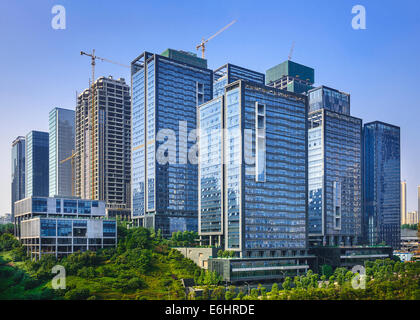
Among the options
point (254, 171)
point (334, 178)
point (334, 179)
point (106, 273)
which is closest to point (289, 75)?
point (334, 178)

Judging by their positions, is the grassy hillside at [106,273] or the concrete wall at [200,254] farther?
the concrete wall at [200,254]

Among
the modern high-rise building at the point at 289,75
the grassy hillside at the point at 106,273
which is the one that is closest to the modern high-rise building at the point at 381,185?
the modern high-rise building at the point at 289,75

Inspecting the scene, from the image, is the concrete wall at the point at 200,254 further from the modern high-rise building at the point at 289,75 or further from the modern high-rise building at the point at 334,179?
the modern high-rise building at the point at 289,75

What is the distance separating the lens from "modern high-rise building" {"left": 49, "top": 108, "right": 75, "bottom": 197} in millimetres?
192500

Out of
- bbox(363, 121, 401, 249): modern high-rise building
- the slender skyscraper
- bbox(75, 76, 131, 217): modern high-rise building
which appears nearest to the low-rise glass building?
bbox(75, 76, 131, 217): modern high-rise building

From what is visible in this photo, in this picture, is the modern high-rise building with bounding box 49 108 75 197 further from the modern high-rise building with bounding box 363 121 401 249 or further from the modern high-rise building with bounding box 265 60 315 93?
the modern high-rise building with bounding box 363 121 401 249

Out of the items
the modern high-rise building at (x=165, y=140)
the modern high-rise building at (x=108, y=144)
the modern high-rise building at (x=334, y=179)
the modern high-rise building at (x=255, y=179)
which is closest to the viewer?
the modern high-rise building at (x=255, y=179)

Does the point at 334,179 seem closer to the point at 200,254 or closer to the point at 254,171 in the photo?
the point at 254,171

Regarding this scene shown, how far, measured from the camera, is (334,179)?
132750mm

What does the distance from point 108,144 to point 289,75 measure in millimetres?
74081

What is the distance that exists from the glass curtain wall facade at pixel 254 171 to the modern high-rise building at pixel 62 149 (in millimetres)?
101364

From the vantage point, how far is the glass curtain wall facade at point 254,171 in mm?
98312

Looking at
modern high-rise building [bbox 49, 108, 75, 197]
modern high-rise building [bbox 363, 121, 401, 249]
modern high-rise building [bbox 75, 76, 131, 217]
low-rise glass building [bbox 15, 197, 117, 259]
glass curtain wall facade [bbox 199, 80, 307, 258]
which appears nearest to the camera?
low-rise glass building [bbox 15, 197, 117, 259]

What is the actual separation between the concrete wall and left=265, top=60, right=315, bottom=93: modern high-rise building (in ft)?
311
